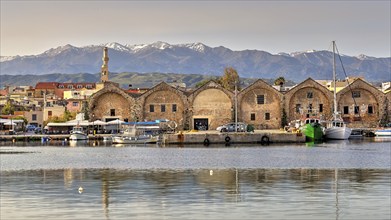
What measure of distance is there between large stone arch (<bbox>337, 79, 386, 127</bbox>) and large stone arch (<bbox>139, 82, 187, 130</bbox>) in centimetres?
2101

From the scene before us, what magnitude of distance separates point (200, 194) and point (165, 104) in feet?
235

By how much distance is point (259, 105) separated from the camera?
10600 centimetres

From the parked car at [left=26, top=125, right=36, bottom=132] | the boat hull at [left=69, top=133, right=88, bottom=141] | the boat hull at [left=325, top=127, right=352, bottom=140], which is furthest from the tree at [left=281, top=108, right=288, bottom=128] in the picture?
the parked car at [left=26, top=125, right=36, bottom=132]

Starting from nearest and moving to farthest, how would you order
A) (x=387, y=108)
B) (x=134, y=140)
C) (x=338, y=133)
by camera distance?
1. (x=134, y=140)
2. (x=338, y=133)
3. (x=387, y=108)

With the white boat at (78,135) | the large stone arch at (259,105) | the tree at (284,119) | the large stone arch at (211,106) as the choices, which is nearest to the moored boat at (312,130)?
the tree at (284,119)

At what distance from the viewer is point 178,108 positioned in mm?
106688

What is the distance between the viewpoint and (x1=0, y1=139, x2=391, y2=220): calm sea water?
99.5ft

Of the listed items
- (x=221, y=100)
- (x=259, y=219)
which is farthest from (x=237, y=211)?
(x=221, y=100)

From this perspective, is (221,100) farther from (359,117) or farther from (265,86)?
(359,117)

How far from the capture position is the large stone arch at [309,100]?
105875 millimetres

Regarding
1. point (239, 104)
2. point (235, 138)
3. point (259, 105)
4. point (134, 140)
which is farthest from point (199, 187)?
point (259, 105)

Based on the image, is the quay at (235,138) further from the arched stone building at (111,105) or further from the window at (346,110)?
the window at (346,110)

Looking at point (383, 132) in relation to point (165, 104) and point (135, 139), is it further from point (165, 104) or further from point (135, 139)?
point (135, 139)

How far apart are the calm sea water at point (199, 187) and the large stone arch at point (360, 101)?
139ft
